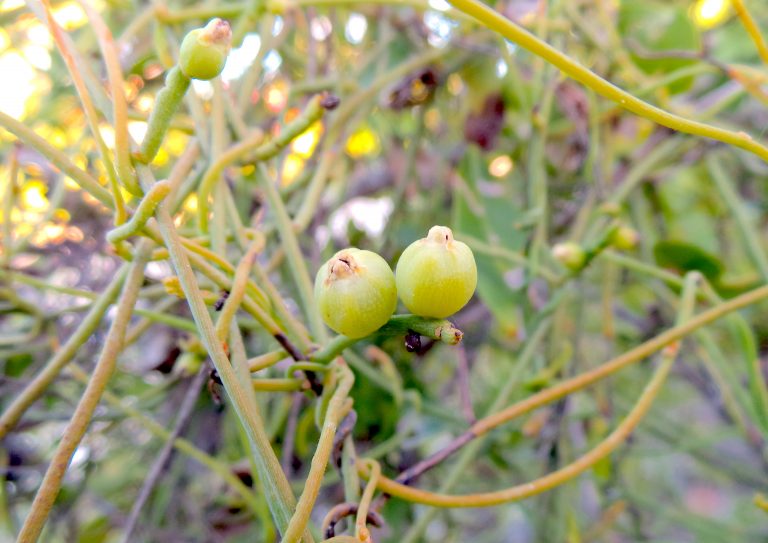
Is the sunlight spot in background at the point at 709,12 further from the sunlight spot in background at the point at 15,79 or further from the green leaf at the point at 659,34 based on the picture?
the sunlight spot in background at the point at 15,79

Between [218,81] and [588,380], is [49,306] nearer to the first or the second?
[218,81]

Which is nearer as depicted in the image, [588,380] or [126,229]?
[126,229]

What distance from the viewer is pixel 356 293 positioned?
9.5 inches

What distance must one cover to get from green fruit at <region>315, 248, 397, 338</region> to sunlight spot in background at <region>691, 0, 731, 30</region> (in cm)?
75

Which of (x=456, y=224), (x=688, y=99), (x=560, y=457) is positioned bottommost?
(x=560, y=457)

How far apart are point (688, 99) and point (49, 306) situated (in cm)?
66

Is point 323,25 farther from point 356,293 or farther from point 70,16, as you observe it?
point 356,293

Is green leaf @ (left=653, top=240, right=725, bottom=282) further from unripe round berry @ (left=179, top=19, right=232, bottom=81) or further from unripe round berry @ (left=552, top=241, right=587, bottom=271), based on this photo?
unripe round berry @ (left=179, top=19, right=232, bottom=81)

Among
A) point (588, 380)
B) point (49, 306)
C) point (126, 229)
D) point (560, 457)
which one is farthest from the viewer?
point (49, 306)

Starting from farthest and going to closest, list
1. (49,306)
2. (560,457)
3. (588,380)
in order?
(49,306) → (560,457) → (588,380)

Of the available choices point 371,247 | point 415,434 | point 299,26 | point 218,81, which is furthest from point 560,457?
point 299,26

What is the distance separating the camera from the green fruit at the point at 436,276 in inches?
9.4

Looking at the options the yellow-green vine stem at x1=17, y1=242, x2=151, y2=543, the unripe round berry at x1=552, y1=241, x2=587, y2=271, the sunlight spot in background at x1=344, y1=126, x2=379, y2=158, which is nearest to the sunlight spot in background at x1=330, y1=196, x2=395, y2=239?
the sunlight spot in background at x1=344, y1=126, x2=379, y2=158

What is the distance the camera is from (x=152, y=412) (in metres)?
0.61
